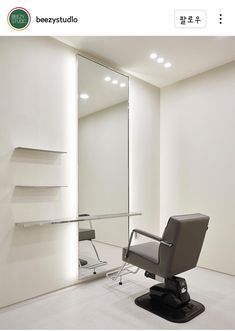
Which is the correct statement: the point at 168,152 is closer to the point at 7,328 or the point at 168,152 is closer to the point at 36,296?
the point at 36,296

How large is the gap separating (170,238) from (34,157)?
4.86 ft

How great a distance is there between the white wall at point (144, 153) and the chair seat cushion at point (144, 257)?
97 cm

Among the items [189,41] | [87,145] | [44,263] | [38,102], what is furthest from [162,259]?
[189,41]

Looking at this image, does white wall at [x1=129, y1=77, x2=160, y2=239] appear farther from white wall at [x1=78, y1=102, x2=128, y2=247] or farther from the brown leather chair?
the brown leather chair

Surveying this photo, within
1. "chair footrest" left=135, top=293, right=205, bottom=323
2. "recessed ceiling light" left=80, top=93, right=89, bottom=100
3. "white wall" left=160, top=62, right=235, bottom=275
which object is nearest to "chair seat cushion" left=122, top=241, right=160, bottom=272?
"chair footrest" left=135, top=293, right=205, bottom=323

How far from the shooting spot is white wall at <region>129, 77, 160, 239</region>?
12.0 feet

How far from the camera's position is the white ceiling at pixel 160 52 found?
9.17 ft

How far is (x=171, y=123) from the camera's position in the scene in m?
3.97

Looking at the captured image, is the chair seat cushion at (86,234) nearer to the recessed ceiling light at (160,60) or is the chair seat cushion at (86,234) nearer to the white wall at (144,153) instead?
the white wall at (144,153)

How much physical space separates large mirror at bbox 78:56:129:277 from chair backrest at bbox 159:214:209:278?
1065 mm
